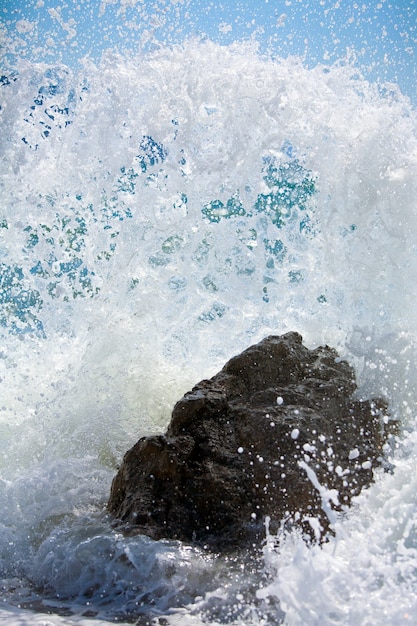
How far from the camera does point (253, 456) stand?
2785 mm

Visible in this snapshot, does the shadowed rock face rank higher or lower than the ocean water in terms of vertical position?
lower

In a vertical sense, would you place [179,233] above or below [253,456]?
above

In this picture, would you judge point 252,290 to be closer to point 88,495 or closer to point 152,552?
point 88,495

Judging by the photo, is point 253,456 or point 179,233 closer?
point 253,456

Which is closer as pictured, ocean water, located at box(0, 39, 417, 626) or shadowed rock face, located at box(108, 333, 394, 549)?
shadowed rock face, located at box(108, 333, 394, 549)

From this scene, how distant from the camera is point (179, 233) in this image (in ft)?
14.0

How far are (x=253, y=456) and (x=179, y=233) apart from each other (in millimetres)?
1826

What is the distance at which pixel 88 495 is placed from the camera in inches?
120

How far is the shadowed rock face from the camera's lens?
2.62m

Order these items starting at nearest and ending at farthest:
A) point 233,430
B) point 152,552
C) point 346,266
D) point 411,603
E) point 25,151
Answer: point 411,603, point 152,552, point 233,430, point 346,266, point 25,151

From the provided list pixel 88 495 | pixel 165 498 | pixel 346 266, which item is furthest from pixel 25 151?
pixel 165 498

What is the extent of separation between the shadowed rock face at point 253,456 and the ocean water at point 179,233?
29 cm

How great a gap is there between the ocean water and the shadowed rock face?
290 mm

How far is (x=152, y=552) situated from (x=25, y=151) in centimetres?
A: 295
